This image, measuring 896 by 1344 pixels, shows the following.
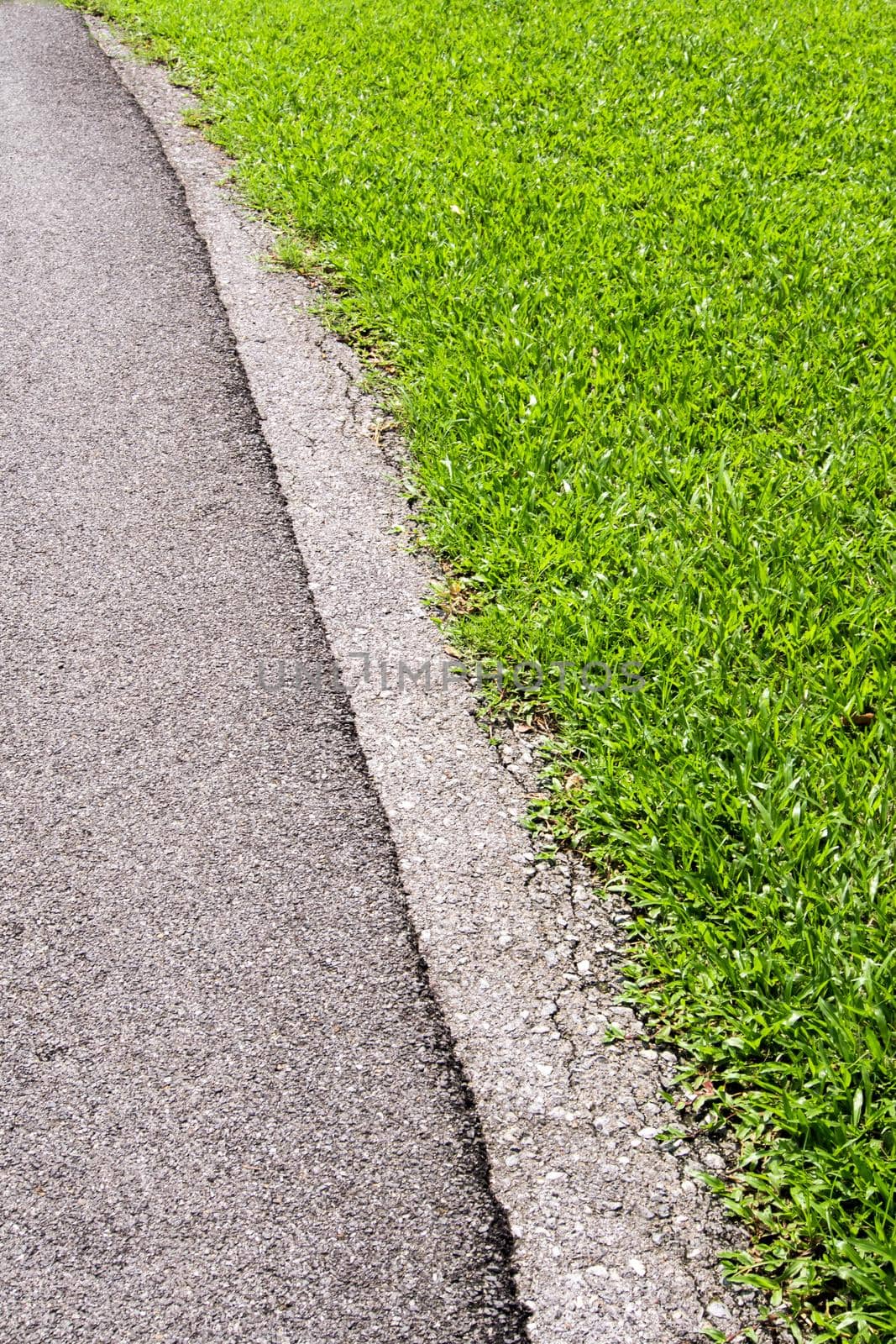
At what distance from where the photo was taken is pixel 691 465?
379 centimetres

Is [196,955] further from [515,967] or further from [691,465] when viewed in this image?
[691,465]

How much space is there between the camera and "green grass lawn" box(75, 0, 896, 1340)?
2236mm

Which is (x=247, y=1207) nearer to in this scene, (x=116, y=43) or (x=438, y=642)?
(x=438, y=642)

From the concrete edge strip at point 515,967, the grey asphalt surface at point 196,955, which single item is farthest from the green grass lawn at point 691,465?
the grey asphalt surface at point 196,955

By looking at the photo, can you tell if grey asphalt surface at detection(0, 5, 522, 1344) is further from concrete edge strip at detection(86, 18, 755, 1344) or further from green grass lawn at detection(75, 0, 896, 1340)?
green grass lawn at detection(75, 0, 896, 1340)

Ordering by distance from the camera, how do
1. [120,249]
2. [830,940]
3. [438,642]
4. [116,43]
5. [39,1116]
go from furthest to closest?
[116,43] < [120,249] < [438,642] < [830,940] < [39,1116]

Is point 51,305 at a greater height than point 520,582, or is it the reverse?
point 520,582

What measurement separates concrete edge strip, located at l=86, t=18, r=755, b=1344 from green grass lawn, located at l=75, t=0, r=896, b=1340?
0.11 m

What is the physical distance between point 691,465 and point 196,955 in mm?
2304

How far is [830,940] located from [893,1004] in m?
0.18

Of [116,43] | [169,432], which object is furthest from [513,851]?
[116,43]

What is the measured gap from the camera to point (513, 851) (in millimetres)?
2711

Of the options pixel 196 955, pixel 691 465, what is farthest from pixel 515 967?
pixel 691 465

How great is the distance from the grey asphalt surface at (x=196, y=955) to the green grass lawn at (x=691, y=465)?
536 millimetres
